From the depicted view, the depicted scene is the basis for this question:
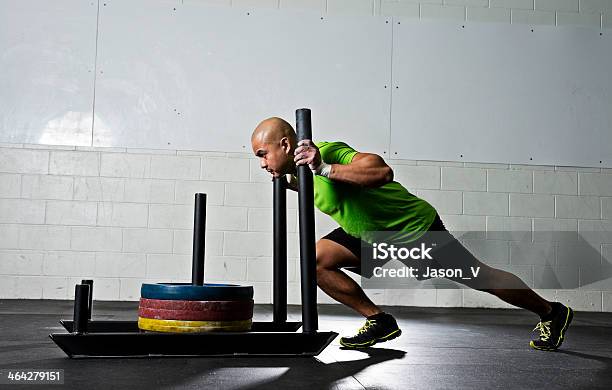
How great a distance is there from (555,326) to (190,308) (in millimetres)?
1616

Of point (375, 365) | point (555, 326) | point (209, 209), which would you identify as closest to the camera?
point (375, 365)

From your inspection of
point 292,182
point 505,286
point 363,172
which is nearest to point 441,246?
point 505,286

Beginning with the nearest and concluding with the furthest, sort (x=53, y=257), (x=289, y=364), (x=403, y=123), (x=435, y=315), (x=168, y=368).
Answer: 1. (x=168, y=368)
2. (x=289, y=364)
3. (x=435, y=315)
4. (x=53, y=257)
5. (x=403, y=123)

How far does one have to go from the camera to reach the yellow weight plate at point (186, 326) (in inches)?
98.0

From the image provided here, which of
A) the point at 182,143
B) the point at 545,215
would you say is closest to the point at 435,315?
the point at 545,215

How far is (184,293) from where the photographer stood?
2.49 m

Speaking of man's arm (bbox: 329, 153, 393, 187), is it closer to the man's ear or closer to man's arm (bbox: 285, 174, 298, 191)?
the man's ear

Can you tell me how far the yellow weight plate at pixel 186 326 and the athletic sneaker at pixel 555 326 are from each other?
1.40 m

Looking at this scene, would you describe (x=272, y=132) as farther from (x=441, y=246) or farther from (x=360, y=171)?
(x=441, y=246)

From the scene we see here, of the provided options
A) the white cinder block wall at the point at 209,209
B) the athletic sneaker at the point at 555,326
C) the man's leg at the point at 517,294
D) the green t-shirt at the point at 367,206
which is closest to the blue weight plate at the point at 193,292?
the green t-shirt at the point at 367,206

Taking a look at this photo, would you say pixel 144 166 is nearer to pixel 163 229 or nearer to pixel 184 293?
pixel 163 229

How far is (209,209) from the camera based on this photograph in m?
5.70

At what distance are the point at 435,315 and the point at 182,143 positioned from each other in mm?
2420

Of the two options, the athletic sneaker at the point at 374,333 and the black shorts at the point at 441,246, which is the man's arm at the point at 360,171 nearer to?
the black shorts at the point at 441,246
